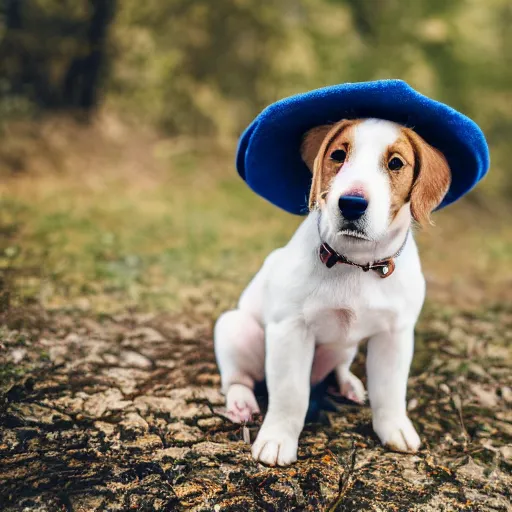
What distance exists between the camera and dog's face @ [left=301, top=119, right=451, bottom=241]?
5.73 ft

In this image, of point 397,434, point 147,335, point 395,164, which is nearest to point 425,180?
point 395,164

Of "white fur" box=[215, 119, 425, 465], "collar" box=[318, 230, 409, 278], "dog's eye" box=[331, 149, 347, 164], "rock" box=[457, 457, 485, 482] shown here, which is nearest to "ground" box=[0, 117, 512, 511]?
"rock" box=[457, 457, 485, 482]

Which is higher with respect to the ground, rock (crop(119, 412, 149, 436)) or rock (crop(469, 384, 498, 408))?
rock (crop(469, 384, 498, 408))

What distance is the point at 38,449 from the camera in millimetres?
2104

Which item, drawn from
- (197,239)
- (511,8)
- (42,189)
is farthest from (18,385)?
(511,8)

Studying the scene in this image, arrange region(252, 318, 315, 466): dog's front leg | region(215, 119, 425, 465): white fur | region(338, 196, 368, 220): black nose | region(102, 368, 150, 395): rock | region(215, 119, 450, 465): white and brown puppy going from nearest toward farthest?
region(338, 196, 368, 220): black nose
region(215, 119, 450, 465): white and brown puppy
region(215, 119, 425, 465): white fur
region(252, 318, 315, 466): dog's front leg
region(102, 368, 150, 395): rock

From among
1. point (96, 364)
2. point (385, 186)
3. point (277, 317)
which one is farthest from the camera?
point (96, 364)

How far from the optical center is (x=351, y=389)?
2682 mm

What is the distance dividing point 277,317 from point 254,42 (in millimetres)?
5619

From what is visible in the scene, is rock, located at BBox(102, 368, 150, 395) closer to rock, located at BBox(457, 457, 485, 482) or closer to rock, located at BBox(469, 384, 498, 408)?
rock, located at BBox(457, 457, 485, 482)

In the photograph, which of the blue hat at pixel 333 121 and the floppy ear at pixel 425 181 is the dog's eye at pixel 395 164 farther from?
the blue hat at pixel 333 121

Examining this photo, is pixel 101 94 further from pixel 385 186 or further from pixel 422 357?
pixel 385 186

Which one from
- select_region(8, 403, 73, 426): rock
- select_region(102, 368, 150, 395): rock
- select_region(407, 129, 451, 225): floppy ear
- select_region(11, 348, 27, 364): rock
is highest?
select_region(407, 129, 451, 225): floppy ear

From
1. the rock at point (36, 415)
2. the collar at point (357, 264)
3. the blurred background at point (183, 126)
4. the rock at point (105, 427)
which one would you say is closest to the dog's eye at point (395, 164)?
the collar at point (357, 264)
